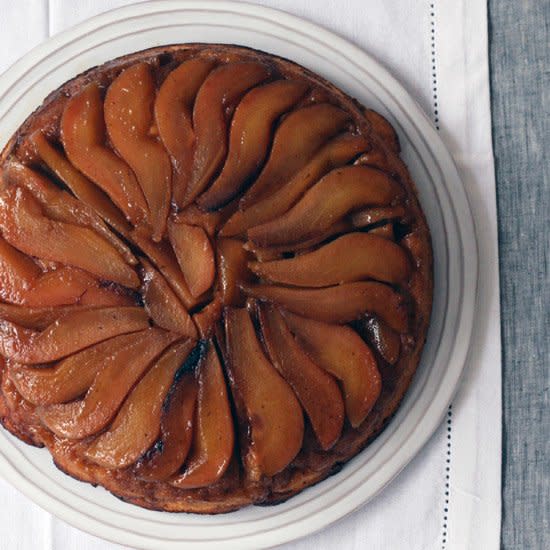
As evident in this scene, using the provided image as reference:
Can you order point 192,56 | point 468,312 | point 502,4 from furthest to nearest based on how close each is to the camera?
1. point 502,4
2. point 468,312
3. point 192,56

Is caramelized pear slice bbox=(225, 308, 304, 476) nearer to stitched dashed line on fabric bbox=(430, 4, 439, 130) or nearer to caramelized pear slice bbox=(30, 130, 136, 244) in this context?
caramelized pear slice bbox=(30, 130, 136, 244)

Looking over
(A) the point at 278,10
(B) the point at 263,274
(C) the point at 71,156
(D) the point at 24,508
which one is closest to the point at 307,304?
(B) the point at 263,274

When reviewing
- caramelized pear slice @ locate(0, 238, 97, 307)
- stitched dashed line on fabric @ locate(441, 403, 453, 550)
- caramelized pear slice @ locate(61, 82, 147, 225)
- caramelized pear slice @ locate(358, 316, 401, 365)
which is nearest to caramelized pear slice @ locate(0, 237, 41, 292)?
caramelized pear slice @ locate(0, 238, 97, 307)

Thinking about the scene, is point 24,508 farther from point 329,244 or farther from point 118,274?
point 329,244

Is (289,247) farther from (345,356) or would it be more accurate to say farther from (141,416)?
(141,416)

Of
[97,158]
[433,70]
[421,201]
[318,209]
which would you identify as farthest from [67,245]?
[433,70]

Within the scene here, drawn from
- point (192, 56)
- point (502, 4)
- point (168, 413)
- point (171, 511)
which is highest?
point (502, 4)

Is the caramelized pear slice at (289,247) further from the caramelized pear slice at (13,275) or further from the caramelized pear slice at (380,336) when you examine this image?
the caramelized pear slice at (13,275)
